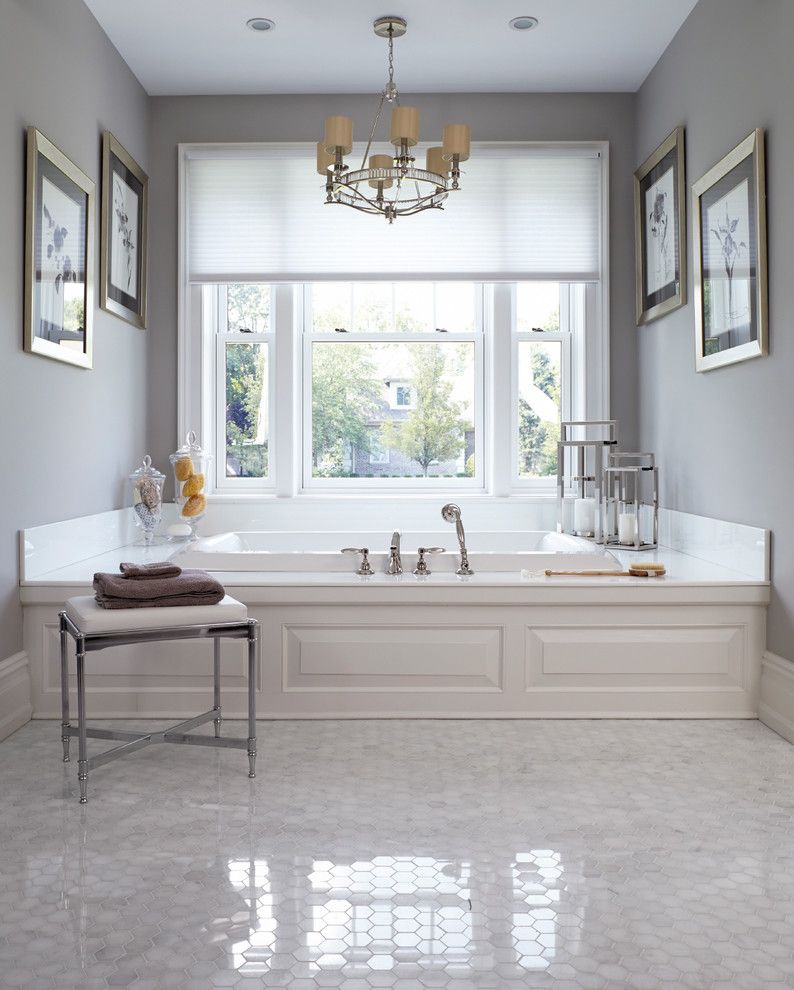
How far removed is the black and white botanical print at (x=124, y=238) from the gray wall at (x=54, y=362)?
0.55 feet

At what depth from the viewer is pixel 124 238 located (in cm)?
386

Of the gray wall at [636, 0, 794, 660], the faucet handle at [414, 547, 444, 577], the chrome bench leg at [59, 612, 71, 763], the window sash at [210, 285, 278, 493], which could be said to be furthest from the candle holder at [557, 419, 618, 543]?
the chrome bench leg at [59, 612, 71, 763]

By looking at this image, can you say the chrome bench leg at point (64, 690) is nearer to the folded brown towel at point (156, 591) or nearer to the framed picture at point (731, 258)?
the folded brown towel at point (156, 591)

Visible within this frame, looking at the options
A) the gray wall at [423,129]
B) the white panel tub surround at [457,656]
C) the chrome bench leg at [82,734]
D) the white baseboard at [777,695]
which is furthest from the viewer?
the gray wall at [423,129]

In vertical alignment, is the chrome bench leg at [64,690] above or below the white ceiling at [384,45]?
below

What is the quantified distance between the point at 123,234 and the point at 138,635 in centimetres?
216

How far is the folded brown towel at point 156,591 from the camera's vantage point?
236 cm

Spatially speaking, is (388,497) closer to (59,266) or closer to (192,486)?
(192,486)

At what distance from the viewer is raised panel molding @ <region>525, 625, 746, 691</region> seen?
300cm

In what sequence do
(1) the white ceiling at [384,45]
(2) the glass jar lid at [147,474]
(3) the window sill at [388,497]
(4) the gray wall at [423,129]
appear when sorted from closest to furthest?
(1) the white ceiling at [384,45] < (2) the glass jar lid at [147,474] < (4) the gray wall at [423,129] < (3) the window sill at [388,497]

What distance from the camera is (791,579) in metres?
2.79

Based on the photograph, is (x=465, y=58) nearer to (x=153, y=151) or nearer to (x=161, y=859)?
(x=153, y=151)

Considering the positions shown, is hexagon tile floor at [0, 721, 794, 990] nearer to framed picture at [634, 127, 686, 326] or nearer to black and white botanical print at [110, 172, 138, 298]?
framed picture at [634, 127, 686, 326]

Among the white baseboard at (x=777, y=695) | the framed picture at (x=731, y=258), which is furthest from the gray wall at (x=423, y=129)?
the white baseboard at (x=777, y=695)
